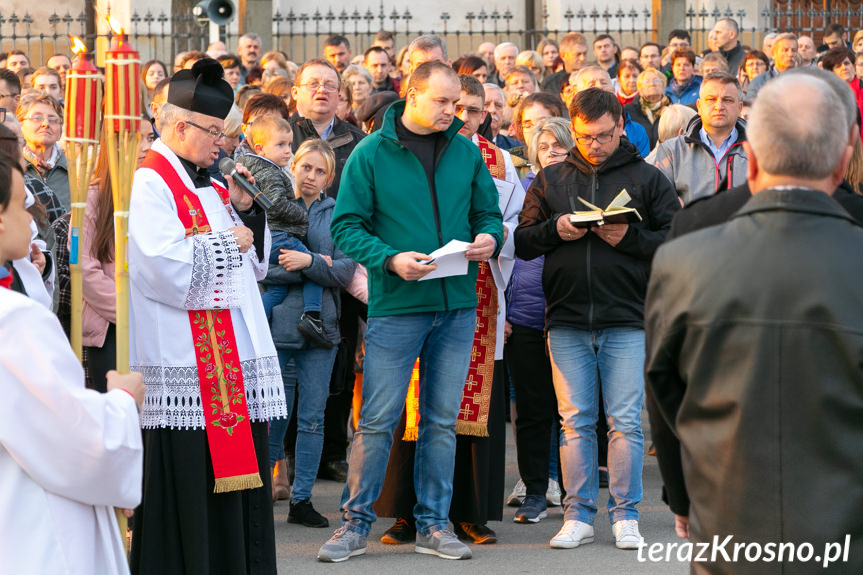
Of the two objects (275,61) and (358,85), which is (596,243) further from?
(275,61)

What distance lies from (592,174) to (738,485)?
3.78 meters

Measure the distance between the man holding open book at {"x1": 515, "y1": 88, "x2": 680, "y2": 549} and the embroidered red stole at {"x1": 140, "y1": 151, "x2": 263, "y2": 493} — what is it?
2017 millimetres

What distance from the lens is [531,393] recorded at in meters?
7.55

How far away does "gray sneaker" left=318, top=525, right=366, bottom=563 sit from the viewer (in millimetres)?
6484

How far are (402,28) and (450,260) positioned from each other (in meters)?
16.2

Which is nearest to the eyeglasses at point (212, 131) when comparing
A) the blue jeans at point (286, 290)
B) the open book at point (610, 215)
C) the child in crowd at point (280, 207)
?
the child in crowd at point (280, 207)

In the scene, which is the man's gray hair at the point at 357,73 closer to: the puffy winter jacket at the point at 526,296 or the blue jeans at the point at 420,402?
the puffy winter jacket at the point at 526,296

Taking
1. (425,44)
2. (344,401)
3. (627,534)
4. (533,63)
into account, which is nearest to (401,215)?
(627,534)

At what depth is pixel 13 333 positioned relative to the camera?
3.18 metres

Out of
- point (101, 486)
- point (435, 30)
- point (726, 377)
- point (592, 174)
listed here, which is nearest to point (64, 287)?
point (592, 174)

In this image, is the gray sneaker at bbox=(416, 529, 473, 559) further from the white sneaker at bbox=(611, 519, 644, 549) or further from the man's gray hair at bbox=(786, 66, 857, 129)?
the man's gray hair at bbox=(786, 66, 857, 129)

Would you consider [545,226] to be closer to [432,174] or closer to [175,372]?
[432,174]

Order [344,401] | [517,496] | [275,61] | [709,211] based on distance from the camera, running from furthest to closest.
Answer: [275,61] < [344,401] < [517,496] < [709,211]

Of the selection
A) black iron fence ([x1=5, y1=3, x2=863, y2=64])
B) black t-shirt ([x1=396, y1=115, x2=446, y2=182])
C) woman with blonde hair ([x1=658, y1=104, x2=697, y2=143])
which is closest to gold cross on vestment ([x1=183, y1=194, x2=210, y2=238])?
black t-shirt ([x1=396, y1=115, x2=446, y2=182])
